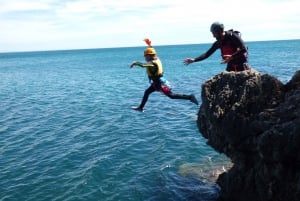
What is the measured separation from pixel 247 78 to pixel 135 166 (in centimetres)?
1134

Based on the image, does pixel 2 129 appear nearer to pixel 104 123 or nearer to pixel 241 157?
pixel 104 123

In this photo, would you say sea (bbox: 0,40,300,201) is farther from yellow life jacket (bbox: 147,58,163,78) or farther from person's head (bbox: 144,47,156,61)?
person's head (bbox: 144,47,156,61)

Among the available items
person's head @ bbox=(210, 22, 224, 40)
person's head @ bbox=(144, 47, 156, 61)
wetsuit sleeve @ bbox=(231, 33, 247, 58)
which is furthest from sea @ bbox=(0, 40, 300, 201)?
person's head @ bbox=(210, 22, 224, 40)

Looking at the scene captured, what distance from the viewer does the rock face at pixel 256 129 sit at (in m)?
11.5

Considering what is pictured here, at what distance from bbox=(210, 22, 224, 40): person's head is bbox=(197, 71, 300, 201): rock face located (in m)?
1.52

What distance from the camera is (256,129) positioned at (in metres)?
12.7

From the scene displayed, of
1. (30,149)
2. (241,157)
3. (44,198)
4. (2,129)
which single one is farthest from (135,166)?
(2,129)

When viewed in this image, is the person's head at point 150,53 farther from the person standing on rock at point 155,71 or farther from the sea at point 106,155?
the sea at point 106,155

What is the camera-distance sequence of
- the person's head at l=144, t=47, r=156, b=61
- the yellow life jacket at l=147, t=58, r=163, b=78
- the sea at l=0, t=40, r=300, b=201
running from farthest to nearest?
the sea at l=0, t=40, r=300, b=201 < the yellow life jacket at l=147, t=58, r=163, b=78 < the person's head at l=144, t=47, r=156, b=61

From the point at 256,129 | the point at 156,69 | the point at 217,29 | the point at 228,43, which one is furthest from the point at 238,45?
the point at 156,69

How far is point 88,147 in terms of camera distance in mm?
27031

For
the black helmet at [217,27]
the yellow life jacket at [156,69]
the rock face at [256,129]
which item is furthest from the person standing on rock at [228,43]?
the yellow life jacket at [156,69]

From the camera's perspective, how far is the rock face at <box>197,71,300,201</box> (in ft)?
37.8

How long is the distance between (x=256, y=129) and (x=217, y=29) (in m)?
3.48
